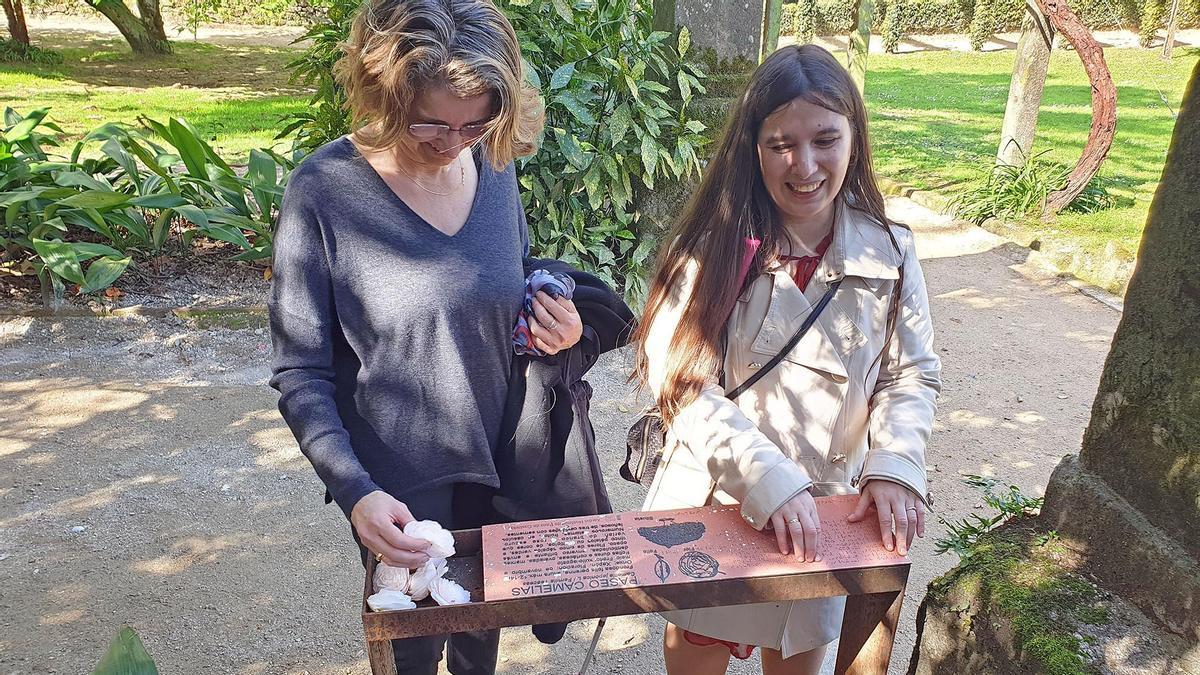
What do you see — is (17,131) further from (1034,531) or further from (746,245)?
(1034,531)

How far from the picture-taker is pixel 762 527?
5.45ft

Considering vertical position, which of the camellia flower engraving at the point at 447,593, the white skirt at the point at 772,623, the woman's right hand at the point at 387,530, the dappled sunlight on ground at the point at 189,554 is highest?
the woman's right hand at the point at 387,530

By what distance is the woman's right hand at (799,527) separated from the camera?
1597 millimetres

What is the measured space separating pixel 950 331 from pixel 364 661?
4.21m

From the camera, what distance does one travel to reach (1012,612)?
176cm

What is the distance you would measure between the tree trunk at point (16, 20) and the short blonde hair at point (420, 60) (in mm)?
15039

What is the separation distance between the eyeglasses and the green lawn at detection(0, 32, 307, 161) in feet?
23.5

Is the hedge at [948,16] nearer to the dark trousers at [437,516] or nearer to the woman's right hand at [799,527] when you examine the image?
the dark trousers at [437,516]

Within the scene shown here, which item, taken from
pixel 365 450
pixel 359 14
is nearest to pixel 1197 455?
pixel 365 450

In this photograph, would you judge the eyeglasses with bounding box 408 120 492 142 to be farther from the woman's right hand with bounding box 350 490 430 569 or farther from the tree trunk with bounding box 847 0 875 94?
the tree trunk with bounding box 847 0 875 94

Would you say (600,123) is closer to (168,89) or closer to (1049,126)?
(1049,126)

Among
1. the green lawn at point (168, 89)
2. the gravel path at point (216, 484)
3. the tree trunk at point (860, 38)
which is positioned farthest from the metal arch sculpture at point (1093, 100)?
the green lawn at point (168, 89)

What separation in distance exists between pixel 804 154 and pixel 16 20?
16062 mm

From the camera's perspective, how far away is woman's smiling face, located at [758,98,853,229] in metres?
1.72
